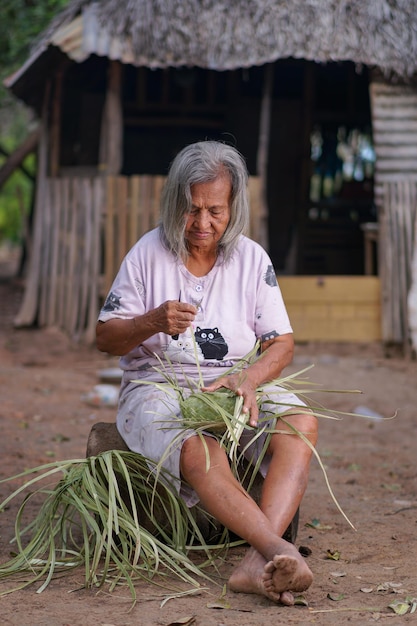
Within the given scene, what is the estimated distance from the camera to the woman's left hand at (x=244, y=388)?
3082 millimetres

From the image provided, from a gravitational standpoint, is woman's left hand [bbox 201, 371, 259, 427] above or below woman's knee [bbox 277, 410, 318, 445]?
above

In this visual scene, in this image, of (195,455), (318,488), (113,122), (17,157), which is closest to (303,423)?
(195,455)

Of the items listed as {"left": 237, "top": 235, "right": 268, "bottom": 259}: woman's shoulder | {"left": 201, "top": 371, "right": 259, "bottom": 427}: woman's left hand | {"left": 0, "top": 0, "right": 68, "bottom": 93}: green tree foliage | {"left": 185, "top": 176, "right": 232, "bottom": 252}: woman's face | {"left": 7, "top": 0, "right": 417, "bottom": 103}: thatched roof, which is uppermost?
{"left": 0, "top": 0, "right": 68, "bottom": 93}: green tree foliage

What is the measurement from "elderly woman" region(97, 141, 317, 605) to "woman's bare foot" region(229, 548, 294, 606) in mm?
177

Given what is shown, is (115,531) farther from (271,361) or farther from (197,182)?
(197,182)

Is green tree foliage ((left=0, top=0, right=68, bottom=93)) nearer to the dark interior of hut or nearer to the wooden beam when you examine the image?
the dark interior of hut

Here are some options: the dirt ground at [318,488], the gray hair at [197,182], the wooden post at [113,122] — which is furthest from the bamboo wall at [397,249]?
the gray hair at [197,182]

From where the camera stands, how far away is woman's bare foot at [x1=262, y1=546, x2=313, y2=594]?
8.75 ft

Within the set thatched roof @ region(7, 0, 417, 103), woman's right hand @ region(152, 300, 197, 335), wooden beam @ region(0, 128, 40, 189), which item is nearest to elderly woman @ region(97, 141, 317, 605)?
woman's right hand @ region(152, 300, 197, 335)

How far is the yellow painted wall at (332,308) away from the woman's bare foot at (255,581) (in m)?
6.06

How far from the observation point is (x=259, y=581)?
2.74m

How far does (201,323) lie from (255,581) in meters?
0.98

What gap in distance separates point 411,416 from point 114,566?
3509 mm

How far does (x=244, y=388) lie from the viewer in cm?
311
